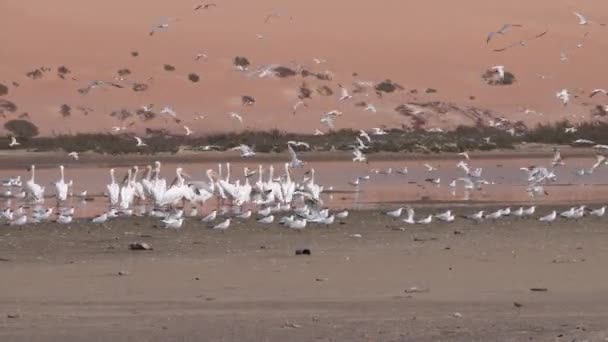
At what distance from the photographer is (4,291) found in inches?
601

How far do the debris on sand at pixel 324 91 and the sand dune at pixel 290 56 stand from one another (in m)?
0.64

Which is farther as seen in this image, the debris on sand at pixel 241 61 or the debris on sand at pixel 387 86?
the debris on sand at pixel 241 61

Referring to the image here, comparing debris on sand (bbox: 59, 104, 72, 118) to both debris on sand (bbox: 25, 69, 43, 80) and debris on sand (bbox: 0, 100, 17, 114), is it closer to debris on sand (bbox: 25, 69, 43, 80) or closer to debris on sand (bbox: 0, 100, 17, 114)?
debris on sand (bbox: 0, 100, 17, 114)

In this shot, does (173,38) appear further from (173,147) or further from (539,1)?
(173,147)

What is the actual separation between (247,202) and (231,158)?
18.0 metres

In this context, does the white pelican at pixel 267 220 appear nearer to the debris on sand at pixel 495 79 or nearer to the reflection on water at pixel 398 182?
the reflection on water at pixel 398 182

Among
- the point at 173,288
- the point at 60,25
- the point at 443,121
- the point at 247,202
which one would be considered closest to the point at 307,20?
the point at 60,25

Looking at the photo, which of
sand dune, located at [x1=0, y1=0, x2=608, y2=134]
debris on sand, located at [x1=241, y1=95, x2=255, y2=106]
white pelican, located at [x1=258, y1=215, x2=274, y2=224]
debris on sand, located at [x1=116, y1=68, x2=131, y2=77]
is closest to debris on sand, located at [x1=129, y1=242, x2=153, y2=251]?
white pelican, located at [x1=258, y1=215, x2=274, y2=224]

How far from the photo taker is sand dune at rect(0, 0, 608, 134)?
201ft

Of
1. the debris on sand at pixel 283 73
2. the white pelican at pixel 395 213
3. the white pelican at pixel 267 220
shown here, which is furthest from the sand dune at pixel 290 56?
the white pelican at pixel 267 220

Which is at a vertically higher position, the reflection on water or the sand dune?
the sand dune

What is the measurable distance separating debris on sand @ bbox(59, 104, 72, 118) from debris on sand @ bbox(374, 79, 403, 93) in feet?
43.2

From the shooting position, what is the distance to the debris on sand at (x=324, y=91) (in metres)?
64.4

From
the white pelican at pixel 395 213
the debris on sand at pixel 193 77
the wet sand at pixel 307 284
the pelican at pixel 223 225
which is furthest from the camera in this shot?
the debris on sand at pixel 193 77
